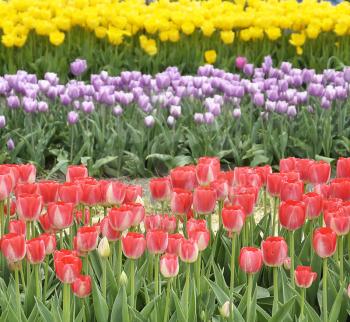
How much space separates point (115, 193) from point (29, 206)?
0.30m

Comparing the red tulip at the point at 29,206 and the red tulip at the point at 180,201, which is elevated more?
the red tulip at the point at 29,206

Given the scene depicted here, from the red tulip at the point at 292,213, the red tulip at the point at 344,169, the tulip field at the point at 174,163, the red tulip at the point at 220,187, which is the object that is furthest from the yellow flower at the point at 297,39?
the red tulip at the point at 292,213

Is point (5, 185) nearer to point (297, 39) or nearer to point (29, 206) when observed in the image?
point (29, 206)

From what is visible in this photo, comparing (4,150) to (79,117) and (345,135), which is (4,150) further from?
(345,135)

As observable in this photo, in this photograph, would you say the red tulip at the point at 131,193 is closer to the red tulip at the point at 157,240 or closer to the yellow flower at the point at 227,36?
the red tulip at the point at 157,240

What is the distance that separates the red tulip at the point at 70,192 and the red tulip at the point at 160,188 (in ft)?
0.81

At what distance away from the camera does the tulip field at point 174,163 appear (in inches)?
101

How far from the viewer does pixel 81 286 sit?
2461 millimetres

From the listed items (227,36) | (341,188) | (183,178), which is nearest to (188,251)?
(183,178)

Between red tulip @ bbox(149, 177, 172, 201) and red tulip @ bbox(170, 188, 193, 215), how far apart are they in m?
0.07

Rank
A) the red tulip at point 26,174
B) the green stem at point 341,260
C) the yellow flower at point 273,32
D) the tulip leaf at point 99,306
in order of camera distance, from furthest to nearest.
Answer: the yellow flower at point 273,32
the red tulip at point 26,174
the green stem at point 341,260
the tulip leaf at point 99,306

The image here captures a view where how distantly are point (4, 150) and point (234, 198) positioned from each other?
11.9ft

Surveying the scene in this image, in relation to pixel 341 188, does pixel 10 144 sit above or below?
below

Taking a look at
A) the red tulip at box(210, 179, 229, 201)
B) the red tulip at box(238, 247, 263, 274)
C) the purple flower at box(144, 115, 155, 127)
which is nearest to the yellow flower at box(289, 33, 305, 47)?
the purple flower at box(144, 115, 155, 127)
